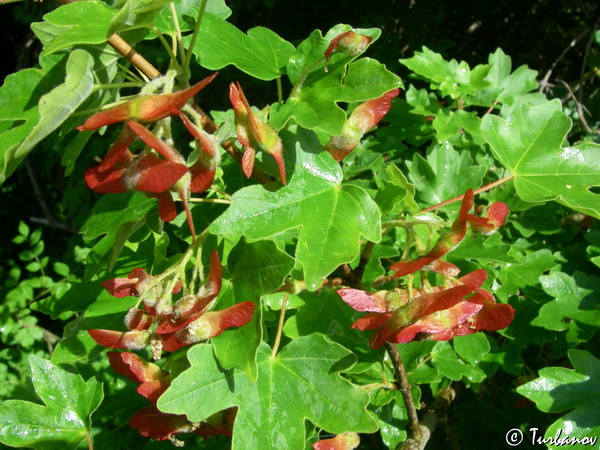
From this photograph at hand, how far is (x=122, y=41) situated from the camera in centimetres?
89

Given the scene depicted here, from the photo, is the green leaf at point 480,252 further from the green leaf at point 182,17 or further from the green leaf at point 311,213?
the green leaf at point 182,17

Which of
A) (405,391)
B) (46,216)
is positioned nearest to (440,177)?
(405,391)

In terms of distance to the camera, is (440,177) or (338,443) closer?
(338,443)

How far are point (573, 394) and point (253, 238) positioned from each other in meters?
0.83

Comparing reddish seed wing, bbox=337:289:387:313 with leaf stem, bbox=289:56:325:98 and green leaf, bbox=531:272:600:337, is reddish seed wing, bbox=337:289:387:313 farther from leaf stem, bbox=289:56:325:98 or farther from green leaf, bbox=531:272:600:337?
green leaf, bbox=531:272:600:337

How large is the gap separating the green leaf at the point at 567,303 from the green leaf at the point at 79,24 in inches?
42.5

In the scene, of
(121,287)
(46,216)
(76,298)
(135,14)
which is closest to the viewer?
(135,14)

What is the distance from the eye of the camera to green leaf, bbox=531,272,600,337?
133 cm

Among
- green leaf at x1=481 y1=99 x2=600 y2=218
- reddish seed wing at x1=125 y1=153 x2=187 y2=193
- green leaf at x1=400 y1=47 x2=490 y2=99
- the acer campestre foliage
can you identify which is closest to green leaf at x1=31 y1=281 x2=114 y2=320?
the acer campestre foliage

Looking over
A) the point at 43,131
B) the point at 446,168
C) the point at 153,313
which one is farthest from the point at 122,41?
the point at 446,168

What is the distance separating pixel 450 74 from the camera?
1.76m

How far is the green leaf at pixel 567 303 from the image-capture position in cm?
133

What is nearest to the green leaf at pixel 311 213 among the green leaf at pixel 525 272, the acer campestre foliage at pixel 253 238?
the acer campestre foliage at pixel 253 238

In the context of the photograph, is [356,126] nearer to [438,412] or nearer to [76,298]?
[76,298]
